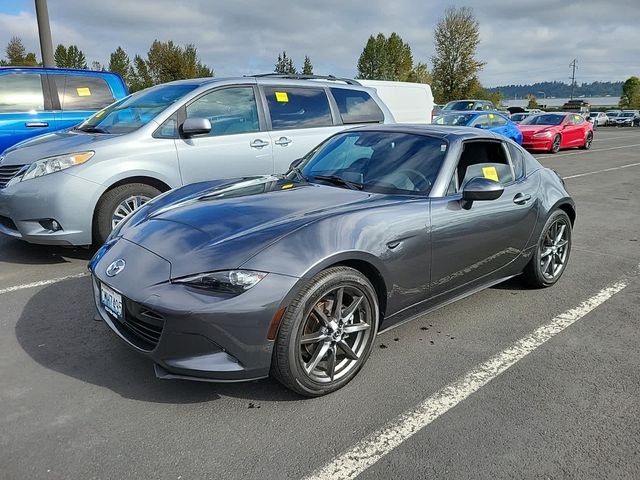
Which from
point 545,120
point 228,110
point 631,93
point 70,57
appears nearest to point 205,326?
point 228,110

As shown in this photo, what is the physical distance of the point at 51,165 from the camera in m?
4.73

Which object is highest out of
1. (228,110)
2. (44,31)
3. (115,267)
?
(44,31)

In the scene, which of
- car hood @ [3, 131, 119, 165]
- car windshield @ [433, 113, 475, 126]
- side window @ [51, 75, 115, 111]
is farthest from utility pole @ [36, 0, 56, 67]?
car windshield @ [433, 113, 475, 126]

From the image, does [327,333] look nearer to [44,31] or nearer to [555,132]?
[44,31]

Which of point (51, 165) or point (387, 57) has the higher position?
point (387, 57)

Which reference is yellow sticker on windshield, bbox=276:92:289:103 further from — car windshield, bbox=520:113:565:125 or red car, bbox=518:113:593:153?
car windshield, bbox=520:113:565:125

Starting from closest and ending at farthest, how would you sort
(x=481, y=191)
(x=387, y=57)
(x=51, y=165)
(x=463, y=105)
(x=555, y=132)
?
(x=481, y=191) < (x=51, y=165) < (x=555, y=132) < (x=463, y=105) < (x=387, y=57)

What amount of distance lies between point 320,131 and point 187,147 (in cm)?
175

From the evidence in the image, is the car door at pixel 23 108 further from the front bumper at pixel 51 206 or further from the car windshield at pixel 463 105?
the car windshield at pixel 463 105

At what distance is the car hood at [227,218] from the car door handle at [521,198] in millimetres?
1304

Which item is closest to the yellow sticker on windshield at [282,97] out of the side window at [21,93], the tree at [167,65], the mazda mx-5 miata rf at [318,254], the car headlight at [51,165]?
the mazda mx-5 miata rf at [318,254]

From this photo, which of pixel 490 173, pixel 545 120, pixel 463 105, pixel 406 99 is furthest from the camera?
pixel 463 105

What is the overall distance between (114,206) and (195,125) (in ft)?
3.62

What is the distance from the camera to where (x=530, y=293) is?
14.6ft
